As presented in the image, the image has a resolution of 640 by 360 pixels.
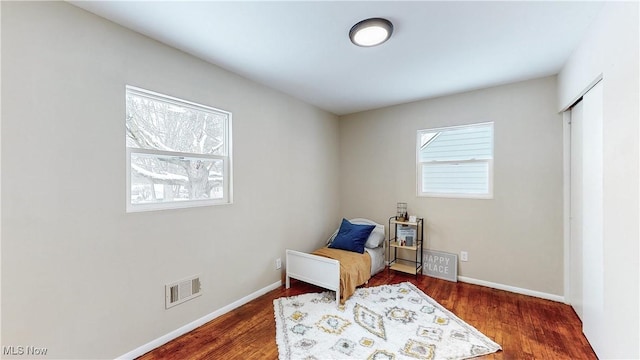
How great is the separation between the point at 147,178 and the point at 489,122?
12.2 ft

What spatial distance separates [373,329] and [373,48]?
2453 mm

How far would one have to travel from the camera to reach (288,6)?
5.56 ft

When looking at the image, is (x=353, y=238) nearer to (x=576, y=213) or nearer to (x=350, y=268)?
(x=350, y=268)

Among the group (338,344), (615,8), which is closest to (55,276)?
(338,344)

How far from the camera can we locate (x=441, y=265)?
3465 millimetres

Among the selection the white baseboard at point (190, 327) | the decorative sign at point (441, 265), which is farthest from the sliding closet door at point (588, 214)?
the white baseboard at point (190, 327)

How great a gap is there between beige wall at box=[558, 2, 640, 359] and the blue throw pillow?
218cm

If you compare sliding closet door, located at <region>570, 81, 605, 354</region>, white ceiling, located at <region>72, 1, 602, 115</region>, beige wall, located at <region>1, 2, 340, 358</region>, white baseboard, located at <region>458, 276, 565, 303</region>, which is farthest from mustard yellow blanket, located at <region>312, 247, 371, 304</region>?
white ceiling, located at <region>72, 1, 602, 115</region>

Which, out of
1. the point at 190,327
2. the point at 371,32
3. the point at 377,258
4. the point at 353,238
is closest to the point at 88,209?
the point at 190,327

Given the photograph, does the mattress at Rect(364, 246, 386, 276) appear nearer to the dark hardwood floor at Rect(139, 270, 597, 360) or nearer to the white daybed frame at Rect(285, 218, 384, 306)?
the dark hardwood floor at Rect(139, 270, 597, 360)

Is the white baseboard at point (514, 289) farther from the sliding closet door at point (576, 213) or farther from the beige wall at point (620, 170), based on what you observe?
the beige wall at point (620, 170)

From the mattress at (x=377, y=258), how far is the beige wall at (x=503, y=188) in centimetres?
55

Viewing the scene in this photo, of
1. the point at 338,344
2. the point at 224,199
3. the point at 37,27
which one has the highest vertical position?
the point at 37,27

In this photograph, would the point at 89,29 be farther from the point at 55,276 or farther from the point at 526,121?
the point at 526,121
